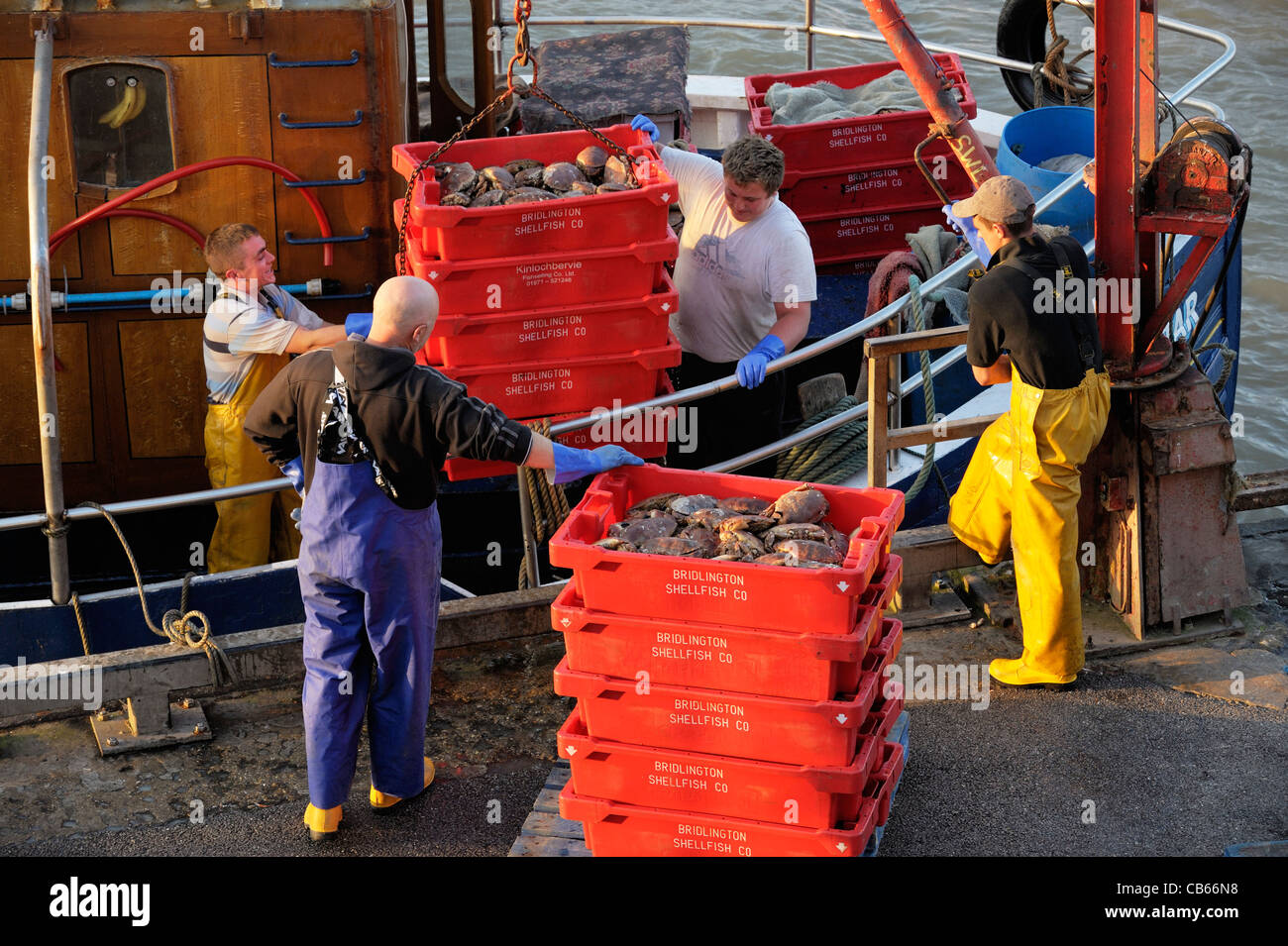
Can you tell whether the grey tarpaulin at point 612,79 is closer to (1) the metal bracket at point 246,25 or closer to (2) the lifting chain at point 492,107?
(1) the metal bracket at point 246,25

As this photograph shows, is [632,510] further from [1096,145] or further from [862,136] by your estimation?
[862,136]

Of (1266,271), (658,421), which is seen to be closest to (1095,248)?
(658,421)

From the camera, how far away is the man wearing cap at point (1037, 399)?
4941 millimetres

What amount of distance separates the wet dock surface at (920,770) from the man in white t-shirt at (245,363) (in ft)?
4.23

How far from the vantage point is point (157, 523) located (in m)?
7.04

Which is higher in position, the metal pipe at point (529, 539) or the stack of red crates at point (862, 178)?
the stack of red crates at point (862, 178)

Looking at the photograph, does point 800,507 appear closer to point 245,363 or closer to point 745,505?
point 745,505

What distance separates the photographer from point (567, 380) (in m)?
5.35

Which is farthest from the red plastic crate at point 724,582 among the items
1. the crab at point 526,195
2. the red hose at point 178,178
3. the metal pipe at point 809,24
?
the metal pipe at point 809,24

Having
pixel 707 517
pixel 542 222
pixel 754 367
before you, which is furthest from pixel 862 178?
pixel 707 517

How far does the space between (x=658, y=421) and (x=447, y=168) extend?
124 centimetres

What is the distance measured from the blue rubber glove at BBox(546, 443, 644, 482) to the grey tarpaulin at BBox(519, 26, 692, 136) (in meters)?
3.56

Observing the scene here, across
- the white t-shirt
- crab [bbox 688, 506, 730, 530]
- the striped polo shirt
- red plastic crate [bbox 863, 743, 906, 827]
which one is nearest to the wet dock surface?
red plastic crate [bbox 863, 743, 906, 827]

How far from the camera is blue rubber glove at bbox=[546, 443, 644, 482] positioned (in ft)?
14.4
